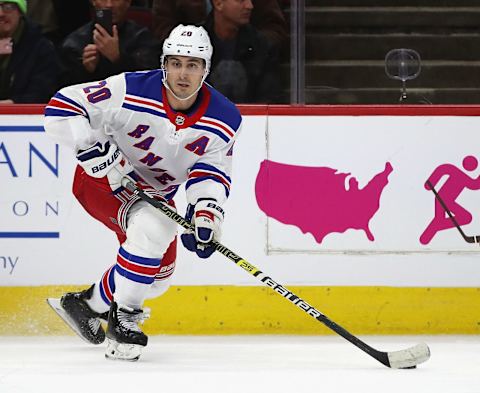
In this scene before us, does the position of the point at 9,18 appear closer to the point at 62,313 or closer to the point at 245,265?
the point at 62,313

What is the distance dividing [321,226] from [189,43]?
1.23 meters

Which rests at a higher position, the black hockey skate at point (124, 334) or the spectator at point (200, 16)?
the spectator at point (200, 16)

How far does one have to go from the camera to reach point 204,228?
13.8ft

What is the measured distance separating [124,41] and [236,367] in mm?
1783

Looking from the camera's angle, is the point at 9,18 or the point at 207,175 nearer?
the point at 207,175

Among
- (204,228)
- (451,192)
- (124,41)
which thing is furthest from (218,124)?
(451,192)

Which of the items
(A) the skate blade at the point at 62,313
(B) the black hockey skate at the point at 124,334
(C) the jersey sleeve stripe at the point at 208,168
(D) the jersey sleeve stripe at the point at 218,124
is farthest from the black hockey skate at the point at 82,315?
(D) the jersey sleeve stripe at the point at 218,124

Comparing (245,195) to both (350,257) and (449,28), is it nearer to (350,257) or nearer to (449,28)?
(350,257)

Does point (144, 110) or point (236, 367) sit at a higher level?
point (144, 110)

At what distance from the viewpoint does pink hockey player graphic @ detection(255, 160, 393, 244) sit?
517cm

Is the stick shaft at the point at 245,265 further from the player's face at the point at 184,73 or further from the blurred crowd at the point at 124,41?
the blurred crowd at the point at 124,41

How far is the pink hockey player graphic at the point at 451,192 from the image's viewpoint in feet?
17.0

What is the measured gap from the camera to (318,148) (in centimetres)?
520

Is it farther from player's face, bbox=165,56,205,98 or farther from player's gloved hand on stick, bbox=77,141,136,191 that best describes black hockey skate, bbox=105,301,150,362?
player's face, bbox=165,56,205,98
